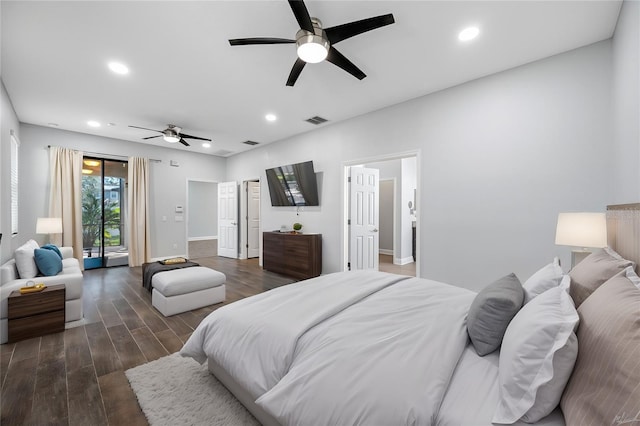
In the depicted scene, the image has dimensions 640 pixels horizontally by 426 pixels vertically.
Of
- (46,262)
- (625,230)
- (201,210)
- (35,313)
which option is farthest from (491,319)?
(201,210)

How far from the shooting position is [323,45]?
2152 mm

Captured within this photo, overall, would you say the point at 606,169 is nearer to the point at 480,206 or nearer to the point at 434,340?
the point at 480,206

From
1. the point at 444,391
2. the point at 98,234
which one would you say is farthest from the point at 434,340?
the point at 98,234

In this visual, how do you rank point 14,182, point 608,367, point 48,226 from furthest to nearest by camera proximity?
1. point 48,226
2. point 14,182
3. point 608,367

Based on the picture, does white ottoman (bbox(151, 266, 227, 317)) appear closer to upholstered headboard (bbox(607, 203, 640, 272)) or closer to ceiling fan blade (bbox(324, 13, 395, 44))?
ceiling fan blade (bbox(324, 13, 395, 44))

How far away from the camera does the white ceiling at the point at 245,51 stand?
2156mm

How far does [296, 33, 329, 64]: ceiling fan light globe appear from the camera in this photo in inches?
82.7

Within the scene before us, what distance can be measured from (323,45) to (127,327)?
11.2 ft

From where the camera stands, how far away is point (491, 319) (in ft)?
4.12

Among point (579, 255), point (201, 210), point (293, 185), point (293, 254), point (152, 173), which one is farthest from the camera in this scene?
point (201, 210)

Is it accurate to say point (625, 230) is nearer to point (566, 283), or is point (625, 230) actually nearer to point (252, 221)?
point (566, 283)

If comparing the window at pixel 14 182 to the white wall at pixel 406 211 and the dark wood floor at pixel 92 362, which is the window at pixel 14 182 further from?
the white wall at pixel 406 211

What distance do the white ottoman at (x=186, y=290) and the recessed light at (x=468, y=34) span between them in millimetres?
3832

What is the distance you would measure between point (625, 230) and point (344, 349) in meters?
1.92
